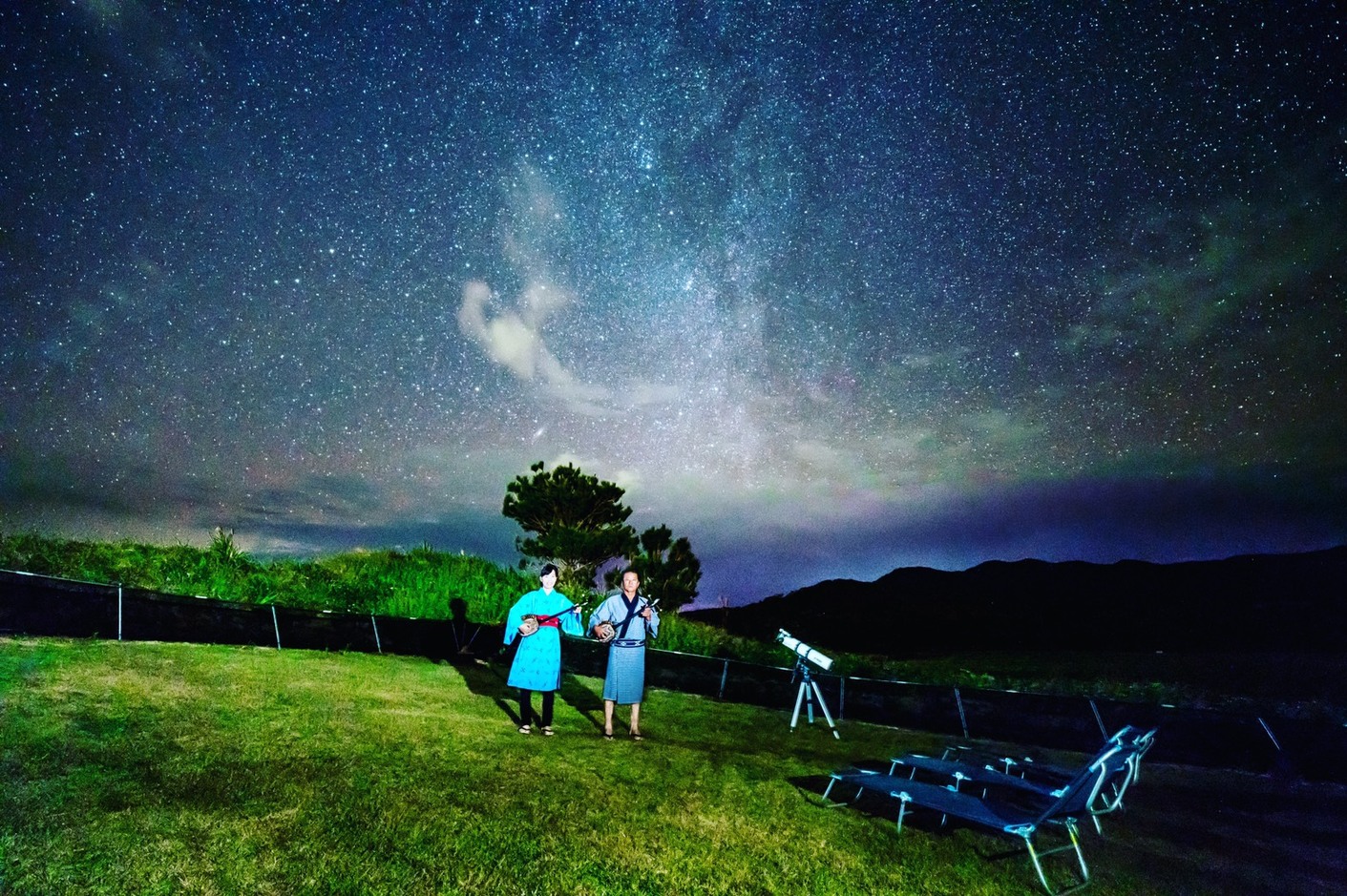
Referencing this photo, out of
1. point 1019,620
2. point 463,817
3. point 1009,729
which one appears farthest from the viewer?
point 1019,620

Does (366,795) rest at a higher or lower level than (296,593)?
lower

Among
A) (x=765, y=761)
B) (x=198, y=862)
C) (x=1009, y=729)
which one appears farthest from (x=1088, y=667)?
(x=198, y=862)

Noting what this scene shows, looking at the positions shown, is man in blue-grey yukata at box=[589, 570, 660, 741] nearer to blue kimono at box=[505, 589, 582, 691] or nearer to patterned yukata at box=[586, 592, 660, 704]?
→ patterned yukata at box=[586, 592, 660, 704]

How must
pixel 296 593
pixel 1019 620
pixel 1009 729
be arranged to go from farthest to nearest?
1. pixel 1019 620
2. pixel 296 593
3. pixel 1009 729

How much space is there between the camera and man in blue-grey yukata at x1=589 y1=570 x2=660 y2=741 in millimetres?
7809

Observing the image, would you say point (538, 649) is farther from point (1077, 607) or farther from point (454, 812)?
point (1077, 607)

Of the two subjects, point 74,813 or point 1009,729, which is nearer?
point 74,813

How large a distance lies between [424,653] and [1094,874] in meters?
11.8

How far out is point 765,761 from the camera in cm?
719

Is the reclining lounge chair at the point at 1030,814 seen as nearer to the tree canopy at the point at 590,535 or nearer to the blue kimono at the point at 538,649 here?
the blue kimono at the point at 538,649

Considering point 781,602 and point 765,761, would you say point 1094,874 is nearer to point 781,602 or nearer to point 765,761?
point 765,761

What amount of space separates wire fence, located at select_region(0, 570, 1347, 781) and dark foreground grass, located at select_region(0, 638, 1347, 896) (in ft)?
1.87

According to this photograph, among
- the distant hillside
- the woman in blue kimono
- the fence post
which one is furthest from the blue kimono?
the distant hillside

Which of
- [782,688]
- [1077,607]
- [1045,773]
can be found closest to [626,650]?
[1045,773]
